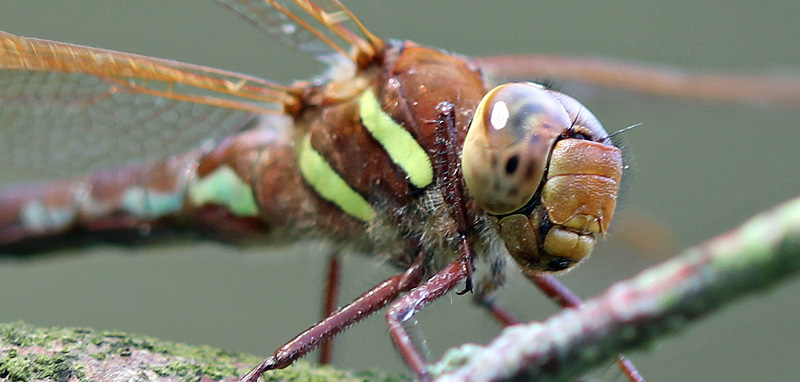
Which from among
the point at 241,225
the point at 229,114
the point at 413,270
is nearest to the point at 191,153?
the point at 229,114

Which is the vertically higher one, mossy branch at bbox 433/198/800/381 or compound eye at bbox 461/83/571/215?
mossy branch at bbox 433/198/800/381

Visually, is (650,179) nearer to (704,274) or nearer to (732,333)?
(732,333)

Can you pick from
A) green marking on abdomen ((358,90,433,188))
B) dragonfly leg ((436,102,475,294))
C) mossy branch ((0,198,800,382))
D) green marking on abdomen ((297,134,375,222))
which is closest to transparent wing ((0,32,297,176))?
green marking on abdomen ((297,134,375,222))

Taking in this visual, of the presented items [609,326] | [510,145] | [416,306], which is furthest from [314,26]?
[609,326]

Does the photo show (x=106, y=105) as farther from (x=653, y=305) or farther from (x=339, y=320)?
(x=653, y=305)

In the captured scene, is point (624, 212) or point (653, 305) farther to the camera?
point (624, 212)

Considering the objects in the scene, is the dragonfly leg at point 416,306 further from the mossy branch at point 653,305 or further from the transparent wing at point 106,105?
the transparent wing at point 106,105

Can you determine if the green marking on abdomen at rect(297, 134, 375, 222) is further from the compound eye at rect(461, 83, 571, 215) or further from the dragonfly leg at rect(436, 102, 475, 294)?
the compound eye at rect(461, 83, 571, 215)
